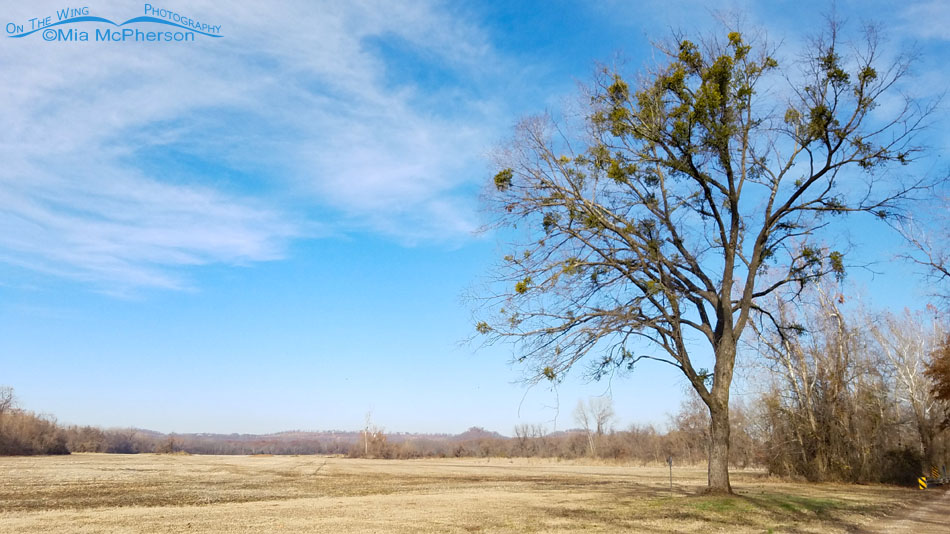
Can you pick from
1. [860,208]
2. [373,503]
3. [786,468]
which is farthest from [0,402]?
[860,208]

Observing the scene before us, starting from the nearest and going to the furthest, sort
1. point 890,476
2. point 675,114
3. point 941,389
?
point 675,114
point 941,389
point 890,476

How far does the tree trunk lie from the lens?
15961mm

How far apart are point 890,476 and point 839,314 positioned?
917 centimetres

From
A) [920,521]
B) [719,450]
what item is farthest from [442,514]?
[920,521]

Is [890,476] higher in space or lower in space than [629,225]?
lower

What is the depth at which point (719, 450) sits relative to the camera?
15969mm

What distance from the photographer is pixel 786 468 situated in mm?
36312

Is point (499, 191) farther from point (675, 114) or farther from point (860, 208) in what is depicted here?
point (860, 208)

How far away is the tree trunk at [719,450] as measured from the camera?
1596 cm

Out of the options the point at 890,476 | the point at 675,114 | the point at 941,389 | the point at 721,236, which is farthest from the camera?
the point at 890,476

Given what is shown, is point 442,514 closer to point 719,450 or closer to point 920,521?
point 719,450

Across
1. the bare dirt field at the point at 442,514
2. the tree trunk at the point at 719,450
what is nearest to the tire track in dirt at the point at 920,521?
the bare dirt field at the point at 442,514

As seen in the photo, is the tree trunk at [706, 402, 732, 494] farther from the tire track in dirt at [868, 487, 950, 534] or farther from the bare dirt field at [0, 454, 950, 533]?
the tire track in dirt at [868, 487, 950, 534]

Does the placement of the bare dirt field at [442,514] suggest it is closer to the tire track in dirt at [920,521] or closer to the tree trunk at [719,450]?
the tire track in dirt at [920,521]
